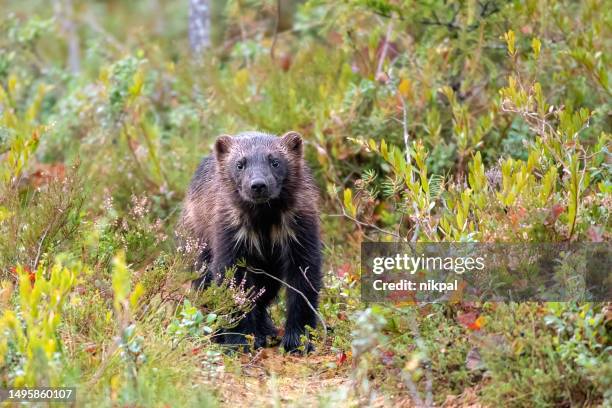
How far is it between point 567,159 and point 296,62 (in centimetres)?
482

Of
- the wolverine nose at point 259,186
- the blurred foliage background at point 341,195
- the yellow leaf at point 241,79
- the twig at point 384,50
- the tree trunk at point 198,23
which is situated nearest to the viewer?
the blurred foliage background at point 341,195

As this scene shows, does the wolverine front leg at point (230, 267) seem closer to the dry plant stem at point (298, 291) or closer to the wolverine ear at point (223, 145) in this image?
the dry plant stem at point (298, 291)

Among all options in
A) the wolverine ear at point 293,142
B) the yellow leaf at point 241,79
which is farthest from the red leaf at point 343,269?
the yellow leaf at point 241,79

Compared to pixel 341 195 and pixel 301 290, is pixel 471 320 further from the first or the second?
pixel 341 195

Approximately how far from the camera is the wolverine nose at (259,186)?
6.41 metres

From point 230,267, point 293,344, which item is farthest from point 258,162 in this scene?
point 293,344

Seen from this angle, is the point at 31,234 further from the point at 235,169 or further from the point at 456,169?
the point at 456,169

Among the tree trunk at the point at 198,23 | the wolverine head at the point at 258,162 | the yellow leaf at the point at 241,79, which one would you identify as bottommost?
the wolverine head at the point at 258,162

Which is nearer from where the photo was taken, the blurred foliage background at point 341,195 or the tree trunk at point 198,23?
the blurred foliage background at point 341,195

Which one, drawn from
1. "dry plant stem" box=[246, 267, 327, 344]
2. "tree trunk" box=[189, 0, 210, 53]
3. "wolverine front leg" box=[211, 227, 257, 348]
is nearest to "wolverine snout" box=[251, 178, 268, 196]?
"wolverine front leg" box=[211, 227, 257, 348]

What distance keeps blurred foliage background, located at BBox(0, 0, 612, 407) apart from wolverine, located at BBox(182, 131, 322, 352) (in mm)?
246

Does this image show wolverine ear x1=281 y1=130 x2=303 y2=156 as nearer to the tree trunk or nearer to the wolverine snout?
the wolverine snout

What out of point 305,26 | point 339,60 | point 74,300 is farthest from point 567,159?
point 305,26

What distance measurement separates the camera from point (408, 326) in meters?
5.38
